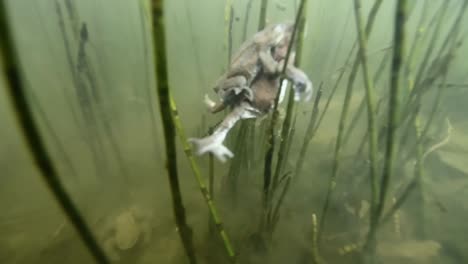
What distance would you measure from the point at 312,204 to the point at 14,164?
10.5 ft

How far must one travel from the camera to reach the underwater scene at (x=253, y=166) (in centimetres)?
131

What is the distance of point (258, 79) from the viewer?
1.62 meters

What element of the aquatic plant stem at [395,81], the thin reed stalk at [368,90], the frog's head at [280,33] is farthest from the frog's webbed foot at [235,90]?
the aquatic plant stem at [395,81]

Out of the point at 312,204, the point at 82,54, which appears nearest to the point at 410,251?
the point at 312,204

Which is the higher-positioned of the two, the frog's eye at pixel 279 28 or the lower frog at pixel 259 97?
the frog's eye at pixel 279 28

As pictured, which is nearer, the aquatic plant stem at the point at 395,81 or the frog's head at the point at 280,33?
the aquatic plant stem at the point at 395,81

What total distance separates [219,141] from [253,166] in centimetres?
156

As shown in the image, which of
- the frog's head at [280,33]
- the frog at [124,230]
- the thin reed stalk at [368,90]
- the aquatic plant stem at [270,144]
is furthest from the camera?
the frog at [124,230]

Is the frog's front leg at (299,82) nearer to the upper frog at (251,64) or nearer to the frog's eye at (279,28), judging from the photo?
the upper frog at (251,64)

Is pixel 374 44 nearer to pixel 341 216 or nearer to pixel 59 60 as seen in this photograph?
pixel 341 216

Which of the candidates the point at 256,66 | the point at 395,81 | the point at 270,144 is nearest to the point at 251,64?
the point at 256,66

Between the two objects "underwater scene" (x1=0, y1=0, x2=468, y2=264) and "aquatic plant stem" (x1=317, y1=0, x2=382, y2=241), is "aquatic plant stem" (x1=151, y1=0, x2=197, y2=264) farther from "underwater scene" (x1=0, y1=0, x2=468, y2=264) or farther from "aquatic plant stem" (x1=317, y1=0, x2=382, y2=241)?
"aquatic plant stem" (x1=317, y1=0, x2=382, y2=241)

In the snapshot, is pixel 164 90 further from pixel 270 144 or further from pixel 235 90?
pixel 270 144

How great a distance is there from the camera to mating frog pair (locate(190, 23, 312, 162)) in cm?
150
